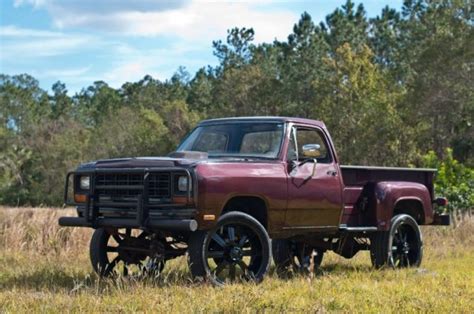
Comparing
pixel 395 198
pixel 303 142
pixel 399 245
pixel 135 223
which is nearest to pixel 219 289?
pixel 135 223

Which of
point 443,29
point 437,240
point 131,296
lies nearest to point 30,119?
point 443,29

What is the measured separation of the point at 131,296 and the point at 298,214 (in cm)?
272

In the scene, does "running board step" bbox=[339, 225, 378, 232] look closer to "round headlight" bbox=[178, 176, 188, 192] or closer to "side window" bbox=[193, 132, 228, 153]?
"side window" bbox=[193, 132, 228, 153]

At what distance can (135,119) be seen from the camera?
71.4m

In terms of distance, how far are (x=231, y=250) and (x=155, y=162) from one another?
1.33 m

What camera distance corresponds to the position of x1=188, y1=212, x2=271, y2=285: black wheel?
333 inches

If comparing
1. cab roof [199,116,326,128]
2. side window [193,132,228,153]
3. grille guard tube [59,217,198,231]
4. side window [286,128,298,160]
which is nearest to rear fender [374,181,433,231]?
cab roof [199,116,326,128]

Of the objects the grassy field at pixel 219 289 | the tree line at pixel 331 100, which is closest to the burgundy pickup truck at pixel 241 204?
the grassy field at pixel 219 289

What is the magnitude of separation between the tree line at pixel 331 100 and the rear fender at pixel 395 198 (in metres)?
13.0

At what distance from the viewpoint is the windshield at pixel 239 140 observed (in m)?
9.72

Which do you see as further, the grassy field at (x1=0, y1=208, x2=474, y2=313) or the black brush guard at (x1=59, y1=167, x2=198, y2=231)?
the black brush guard at (x1=59, y1=167, x2=198, y2=231)

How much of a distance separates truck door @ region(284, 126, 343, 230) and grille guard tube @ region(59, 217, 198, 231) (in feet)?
5.51

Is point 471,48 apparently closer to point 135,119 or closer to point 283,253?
point 283,253

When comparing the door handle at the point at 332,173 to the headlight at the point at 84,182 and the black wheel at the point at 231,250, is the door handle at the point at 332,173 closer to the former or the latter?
the black wheel at the point at 231,250
